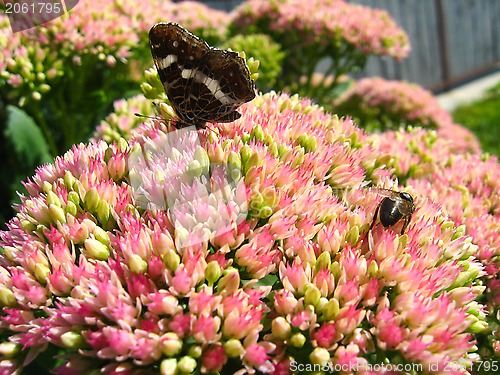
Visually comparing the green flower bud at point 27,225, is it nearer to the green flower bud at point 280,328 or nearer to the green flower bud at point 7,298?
the green flower bud at point 7,298

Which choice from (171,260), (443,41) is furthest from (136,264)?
(443,41)

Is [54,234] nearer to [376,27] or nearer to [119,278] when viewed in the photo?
[119,278]

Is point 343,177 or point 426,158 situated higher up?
point 343,177

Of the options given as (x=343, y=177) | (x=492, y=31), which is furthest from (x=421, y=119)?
(x=492, y=31)

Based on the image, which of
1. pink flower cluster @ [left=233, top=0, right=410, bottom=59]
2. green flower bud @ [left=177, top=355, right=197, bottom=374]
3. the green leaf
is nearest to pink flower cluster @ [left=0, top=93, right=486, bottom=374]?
green flower bud @ [left=177, top=355, right=197, bottom=374]

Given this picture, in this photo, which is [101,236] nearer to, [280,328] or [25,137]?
[280,328]

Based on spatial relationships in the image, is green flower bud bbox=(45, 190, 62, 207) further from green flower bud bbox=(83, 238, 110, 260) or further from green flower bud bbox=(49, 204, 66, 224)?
green flower bud bbox=(83, 238, 110, 260)

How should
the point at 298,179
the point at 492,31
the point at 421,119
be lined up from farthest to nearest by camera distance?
the point at 492,31 < the point at 421,119 < the point at 298,179
